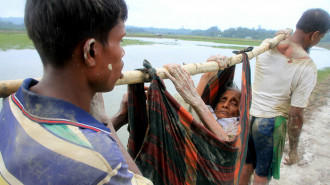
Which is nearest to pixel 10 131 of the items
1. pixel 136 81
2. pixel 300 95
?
pixel 136 81

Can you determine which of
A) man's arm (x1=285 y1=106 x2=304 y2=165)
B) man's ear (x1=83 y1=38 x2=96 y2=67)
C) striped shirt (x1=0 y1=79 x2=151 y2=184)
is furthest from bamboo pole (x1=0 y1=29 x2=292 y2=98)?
man's arm (x1=285 y1=106 x2=304 y2=165)

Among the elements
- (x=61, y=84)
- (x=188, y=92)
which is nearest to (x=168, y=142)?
(x=188, y=92)

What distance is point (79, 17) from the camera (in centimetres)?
65

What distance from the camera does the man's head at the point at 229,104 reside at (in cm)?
254

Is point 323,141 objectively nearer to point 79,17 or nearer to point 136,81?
point 136,81

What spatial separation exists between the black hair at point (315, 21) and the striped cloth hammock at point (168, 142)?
1.69 metres

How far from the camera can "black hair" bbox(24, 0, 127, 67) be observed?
2.08 ft

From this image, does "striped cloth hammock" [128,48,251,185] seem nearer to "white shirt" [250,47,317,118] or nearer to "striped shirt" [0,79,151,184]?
"striped shirt" [0,79,151,184]

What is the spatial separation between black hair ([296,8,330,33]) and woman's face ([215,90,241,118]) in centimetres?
99

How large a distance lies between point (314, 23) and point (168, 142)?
2106 mm

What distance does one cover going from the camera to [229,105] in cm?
256

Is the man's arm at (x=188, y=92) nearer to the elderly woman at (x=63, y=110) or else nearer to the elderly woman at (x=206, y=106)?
the elderly woman at (x=206, y=106)

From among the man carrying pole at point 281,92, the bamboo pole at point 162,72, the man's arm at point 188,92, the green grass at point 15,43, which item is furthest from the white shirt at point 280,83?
the green grass at point 15,43

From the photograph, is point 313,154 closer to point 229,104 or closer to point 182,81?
point 229,104
